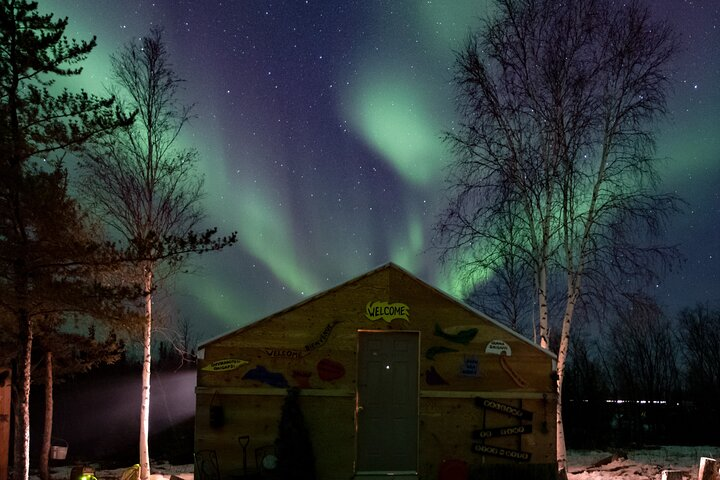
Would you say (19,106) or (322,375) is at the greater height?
(19,106)

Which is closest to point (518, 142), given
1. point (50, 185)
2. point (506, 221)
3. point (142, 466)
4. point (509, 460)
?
point (506, 221)

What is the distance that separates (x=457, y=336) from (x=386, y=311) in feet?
4.00

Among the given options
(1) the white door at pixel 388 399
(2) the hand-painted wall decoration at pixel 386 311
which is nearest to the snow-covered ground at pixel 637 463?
(1) the white door at pixel 388 399

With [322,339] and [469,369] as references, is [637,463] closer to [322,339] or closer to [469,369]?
[469,369]

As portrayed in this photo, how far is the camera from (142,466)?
1396 cm

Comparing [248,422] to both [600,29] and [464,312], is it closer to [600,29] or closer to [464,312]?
[464,312]

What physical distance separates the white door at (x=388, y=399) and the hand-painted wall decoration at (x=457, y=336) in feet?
1.18

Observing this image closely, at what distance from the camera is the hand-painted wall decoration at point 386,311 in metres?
11.3

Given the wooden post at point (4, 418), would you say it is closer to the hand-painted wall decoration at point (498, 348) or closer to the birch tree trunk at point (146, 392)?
the birch tree trunk at point (146, 392)

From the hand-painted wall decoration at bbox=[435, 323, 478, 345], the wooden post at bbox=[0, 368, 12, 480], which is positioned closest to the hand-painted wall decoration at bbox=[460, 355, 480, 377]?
the hand-painted wall decoration at bbox=[435, 323, 478, 345]

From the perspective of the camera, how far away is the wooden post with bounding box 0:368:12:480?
12.3 meters

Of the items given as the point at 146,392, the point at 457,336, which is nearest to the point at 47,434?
the point at 146,392

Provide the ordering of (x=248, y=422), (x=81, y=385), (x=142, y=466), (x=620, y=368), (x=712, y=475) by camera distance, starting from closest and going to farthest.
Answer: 1. (x=712, y=475)
2. (x=248, y=422)
3. (x=142, y=466)
4. (x=81, y=385)
5. (x=620, y=368)

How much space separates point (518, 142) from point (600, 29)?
109 inches
